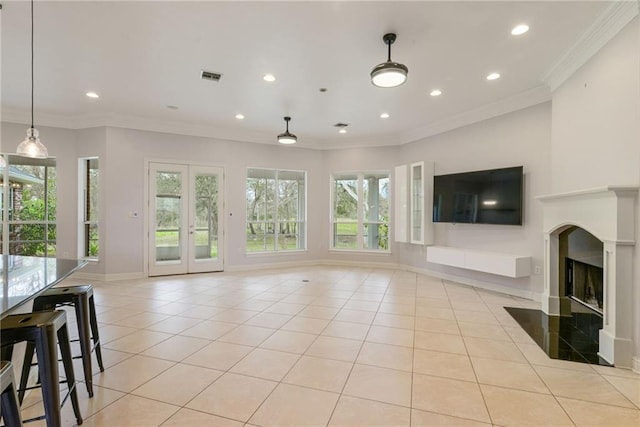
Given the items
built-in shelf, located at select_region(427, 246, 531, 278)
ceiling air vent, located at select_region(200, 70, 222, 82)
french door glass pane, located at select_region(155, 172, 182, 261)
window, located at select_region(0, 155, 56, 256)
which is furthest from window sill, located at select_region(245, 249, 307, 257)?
ceiling air vent, located at select_region(200, 70, 222, 82)

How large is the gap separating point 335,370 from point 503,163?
4.42m

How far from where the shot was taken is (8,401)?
4.00 ft

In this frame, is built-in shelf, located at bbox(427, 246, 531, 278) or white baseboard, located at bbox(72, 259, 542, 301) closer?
built-in shelf, located at bbox(427, 246, 531, 278)

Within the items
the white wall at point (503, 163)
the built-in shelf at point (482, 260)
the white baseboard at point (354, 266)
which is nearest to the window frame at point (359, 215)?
the white baseboard at point (354, 266)

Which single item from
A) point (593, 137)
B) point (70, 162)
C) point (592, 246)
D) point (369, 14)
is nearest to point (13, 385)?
point (369, 14)

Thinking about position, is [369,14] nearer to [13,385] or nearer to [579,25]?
[579,25]

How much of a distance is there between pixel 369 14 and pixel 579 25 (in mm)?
2108

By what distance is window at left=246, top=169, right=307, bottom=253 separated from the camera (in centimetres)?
737

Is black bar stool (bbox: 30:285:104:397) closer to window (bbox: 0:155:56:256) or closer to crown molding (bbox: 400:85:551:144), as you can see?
window (bbox: 0:155:56:256)

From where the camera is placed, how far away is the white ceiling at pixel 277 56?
9.34 ft

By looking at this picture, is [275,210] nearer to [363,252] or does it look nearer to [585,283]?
[363,252]

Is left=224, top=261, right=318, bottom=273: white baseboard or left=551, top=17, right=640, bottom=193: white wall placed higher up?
left=551, top=17, right=640, bottom=193: white wall

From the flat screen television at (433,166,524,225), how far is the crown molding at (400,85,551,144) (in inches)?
37.9

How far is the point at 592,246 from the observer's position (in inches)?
144
